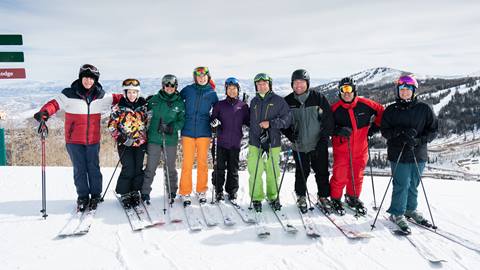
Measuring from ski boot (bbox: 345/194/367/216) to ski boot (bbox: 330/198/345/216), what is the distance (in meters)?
0.22

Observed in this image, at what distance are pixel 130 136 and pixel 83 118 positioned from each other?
71cm

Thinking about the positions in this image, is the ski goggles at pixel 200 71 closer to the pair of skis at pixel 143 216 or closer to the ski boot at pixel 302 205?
the pair of skis at pixel 143 216

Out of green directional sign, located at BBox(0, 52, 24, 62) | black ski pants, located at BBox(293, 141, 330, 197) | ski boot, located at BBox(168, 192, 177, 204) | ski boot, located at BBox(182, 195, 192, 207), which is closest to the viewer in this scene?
black ski pants, located at BBox(293, 141, 330, 197)

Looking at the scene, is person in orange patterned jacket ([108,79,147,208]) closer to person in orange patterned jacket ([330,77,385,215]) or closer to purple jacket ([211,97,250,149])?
purple jacket ([211,97,250,149])

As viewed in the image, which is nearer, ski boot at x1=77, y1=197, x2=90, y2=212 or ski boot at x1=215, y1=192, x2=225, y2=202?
ski boot at x1=77, y1=197, x2=90, y2=212

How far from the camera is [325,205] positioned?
5059mm

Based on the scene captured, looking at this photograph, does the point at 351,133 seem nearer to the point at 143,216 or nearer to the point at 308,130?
the point at 308,130

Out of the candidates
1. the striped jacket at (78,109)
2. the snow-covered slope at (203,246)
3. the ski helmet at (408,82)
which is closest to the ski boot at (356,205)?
the snow-covered slope at (203,246)

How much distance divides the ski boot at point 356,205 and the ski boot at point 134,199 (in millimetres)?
3282

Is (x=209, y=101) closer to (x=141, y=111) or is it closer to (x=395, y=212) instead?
(x=141, y=111)

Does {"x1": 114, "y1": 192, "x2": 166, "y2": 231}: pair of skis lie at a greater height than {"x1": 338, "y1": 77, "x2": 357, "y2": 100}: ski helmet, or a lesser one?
lesser

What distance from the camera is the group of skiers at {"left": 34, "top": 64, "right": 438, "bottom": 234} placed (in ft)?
15.7

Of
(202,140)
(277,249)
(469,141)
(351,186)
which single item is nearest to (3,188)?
(202,140)

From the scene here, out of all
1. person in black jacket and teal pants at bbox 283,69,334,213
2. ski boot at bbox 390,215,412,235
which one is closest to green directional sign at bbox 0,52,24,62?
person in black jacket and teal pants at bbox 283,69,334,213
